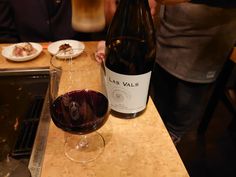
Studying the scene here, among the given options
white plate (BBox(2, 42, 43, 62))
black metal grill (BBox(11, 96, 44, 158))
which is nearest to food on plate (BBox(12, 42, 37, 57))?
white plate (BBox(2, 42, 43, 62))

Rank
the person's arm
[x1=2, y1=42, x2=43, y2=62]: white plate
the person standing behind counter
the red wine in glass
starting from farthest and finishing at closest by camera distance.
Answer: the person's arm, the person standing behind counter, [x1=2, y1=42, x2=43, y2=62]: white plate, the red wine in glass

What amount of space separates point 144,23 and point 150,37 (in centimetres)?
4

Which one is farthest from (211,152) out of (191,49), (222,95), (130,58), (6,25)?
(6,25)

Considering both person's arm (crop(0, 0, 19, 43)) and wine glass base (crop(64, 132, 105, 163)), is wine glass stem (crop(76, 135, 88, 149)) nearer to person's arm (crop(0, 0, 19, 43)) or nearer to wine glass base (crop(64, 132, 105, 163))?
wine glass base (crop(64, 132, 105, 163))

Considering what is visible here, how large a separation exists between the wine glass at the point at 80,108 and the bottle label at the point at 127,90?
0.03 m

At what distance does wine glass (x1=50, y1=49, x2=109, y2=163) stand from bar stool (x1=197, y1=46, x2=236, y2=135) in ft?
2.69

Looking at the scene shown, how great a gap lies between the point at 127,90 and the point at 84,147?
5.7 inches

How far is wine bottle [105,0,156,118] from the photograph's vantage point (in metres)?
0.51

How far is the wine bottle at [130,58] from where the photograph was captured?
0.51 metres

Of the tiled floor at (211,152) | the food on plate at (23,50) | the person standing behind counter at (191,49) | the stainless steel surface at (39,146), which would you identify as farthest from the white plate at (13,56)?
the tiled floor at (211,152)

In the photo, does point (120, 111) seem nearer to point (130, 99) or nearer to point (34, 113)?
point (130, 99)

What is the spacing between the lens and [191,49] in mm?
992

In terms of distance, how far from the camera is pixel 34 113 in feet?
2.10

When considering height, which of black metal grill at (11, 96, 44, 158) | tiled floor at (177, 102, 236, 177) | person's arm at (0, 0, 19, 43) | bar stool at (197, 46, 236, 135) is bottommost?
tiled floor at (177, 102, 236, 177)
